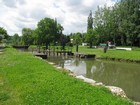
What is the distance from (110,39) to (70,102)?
67.5 metres

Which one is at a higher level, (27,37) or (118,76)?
(27,37)

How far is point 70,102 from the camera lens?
7422mm

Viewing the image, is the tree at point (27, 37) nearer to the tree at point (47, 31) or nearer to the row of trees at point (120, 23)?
the tree at point (47, 31)

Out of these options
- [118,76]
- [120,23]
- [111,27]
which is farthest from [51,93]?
[120,23]

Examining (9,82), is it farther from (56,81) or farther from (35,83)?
(56,81)

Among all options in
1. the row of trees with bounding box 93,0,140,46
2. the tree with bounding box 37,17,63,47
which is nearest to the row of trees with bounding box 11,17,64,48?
the tree with bounding box 37,17,63,47

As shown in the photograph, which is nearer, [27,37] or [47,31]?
[47,31]

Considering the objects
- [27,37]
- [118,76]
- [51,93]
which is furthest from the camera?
[27,37]

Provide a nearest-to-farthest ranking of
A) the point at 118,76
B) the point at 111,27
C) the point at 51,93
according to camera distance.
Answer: the point at 51,93
the point at 118,76
the point at 111,27

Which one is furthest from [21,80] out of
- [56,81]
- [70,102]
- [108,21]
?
[108,21]

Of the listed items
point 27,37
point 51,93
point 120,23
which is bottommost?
point 51,93

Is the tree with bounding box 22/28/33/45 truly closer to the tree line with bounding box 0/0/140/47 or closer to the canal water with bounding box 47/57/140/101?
the tree line with bounding box 0/0/140/47

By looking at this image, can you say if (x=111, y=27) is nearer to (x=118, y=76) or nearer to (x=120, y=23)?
(x=120, y=23)

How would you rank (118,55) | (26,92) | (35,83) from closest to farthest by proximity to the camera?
(26,92) < (35,83) < (118,55)
